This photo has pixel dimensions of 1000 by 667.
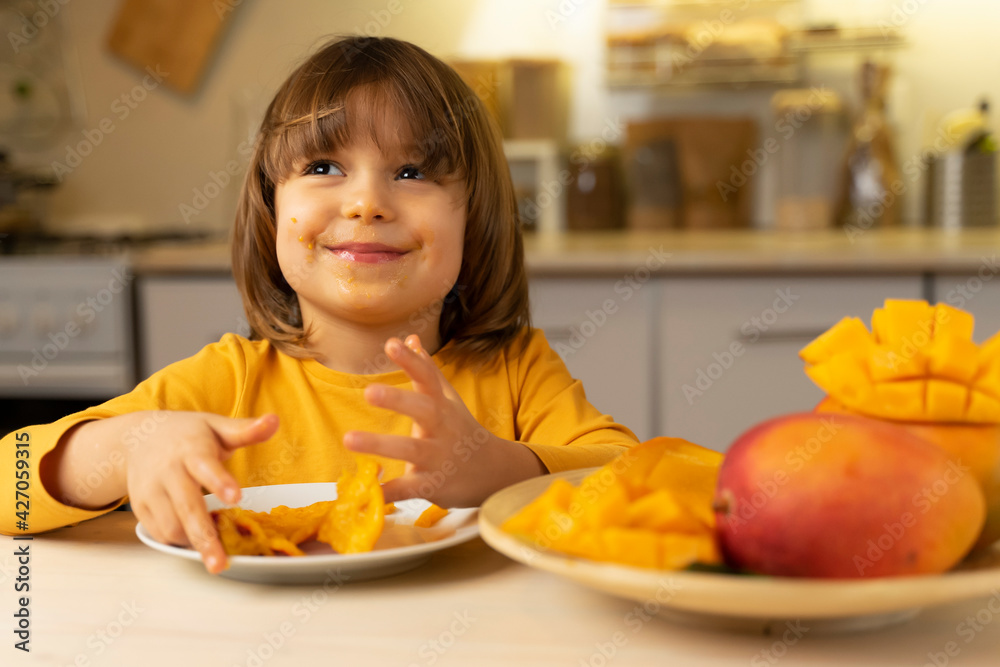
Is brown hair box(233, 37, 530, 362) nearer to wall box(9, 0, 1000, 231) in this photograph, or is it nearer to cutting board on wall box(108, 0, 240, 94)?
wall box(9, 0, 1000, 231)

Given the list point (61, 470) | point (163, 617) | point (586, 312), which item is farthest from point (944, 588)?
point (586, 312)

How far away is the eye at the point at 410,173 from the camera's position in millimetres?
944

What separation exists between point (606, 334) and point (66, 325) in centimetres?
108

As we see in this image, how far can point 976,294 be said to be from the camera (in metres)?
1.71

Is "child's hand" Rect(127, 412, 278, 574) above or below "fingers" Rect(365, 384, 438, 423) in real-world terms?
below

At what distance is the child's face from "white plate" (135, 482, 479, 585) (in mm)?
298

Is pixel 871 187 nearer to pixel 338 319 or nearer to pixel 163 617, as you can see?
pixel 338 319

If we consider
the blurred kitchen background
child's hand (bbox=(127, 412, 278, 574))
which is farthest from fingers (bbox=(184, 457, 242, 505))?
the blurred kitchen background

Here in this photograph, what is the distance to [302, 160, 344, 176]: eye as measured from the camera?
938mm

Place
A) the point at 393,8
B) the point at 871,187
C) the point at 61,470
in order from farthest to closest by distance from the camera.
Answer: the point at 393,8
the point at 871,187
the point at 61,470

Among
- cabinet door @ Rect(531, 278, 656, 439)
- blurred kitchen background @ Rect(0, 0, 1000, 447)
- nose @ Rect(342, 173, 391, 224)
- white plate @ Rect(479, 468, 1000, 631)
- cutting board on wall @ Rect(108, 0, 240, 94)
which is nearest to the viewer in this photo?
white plate @ Rect(479, 468, 1000, 631)

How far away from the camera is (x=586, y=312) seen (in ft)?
5.93

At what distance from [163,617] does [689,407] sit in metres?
1.45

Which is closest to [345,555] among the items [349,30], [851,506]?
[851,506]
